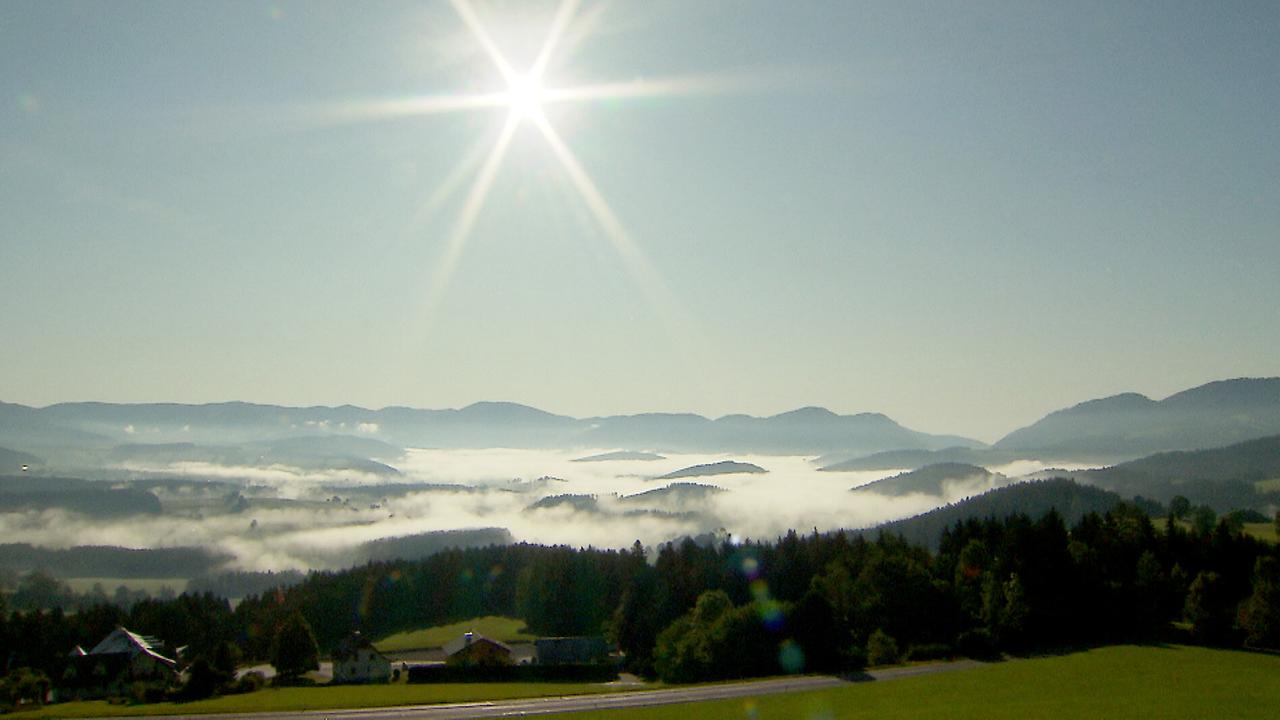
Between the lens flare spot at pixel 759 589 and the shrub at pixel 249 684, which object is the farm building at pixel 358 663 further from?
the lens flare spot at pixel 759 589

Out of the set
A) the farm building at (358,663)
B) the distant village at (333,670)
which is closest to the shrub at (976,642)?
the distant village at (333,670)

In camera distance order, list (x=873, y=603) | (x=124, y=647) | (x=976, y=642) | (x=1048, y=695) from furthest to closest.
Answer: (x=124, y=647) < (x=873, y=603) < (x=976, y=642) < (x=1048, y=695)

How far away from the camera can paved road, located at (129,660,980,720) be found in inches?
1886

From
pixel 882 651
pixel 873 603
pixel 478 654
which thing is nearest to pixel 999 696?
pixel 882 651

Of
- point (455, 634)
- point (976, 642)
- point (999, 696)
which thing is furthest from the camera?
point (455, 634)

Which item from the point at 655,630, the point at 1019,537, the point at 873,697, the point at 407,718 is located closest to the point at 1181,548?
the point at 1019,537

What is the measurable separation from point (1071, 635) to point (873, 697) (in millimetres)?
34983

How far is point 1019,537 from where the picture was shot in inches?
3002

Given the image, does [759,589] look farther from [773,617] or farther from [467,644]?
[467,644]

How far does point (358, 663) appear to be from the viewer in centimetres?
8081

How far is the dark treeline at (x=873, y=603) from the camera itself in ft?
222

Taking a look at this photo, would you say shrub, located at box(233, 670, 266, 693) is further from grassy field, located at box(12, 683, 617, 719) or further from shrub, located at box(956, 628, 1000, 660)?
shrub, located at box(956, 628, 1000, 660)

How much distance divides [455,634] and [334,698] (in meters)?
63.6

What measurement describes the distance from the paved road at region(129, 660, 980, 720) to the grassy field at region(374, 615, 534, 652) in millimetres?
55268
